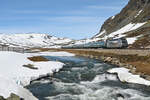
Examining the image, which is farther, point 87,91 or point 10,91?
point 87,91

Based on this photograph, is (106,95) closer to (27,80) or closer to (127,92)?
(127,92)

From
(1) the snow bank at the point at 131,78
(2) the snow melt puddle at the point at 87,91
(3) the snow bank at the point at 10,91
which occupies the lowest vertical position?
(2) the snow melt puddle at the point at 87,91

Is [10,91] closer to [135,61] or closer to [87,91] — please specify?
[87,91]

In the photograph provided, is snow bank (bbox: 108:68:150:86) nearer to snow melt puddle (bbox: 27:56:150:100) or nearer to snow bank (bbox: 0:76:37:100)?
snow melt puddle (bbox: 27:56:150:100)

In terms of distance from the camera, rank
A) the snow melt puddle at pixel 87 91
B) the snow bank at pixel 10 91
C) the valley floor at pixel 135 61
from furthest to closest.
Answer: the valley floor at pixel 135 61
the snow melt puddle at pixel 87 91
the snow bank at pixel 10 91

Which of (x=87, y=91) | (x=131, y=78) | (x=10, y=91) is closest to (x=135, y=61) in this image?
(x=131, y=78)

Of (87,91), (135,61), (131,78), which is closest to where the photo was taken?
(87,91)

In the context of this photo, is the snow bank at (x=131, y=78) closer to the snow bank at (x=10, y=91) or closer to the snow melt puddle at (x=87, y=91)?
the snow melt puddle at (x=87, y=91)

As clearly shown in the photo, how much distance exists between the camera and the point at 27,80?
1094 inches

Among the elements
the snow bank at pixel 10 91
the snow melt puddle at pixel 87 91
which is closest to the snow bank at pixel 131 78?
the snow melt puddle at pixel 87 91

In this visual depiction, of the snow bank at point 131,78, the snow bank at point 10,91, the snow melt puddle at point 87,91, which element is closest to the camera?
the snow bank at point 10,91

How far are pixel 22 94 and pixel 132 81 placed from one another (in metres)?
15.6

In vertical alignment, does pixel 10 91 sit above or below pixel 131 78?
above

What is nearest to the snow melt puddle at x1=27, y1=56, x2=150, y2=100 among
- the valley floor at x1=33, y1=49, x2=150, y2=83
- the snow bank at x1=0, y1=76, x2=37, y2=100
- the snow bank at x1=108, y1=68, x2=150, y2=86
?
the snow bank at x1=108, y1=68, x2=150, y2=86
